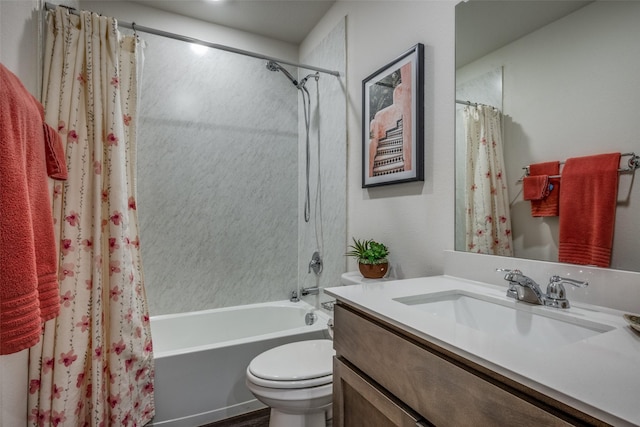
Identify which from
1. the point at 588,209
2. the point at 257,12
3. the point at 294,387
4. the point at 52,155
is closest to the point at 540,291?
the point at 588,209

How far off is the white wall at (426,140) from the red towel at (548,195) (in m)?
0.33

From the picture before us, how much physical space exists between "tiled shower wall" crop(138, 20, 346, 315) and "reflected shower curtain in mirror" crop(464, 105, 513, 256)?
3.19 ft

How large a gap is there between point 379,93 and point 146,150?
1.68 m

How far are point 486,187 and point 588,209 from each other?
1.13ft

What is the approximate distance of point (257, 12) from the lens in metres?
2.34

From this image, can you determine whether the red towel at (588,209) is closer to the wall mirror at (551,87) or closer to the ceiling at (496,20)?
the wall mirror at (551,87)

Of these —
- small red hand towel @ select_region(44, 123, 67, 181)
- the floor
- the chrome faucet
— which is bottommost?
the floor

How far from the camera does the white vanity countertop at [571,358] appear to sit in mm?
431

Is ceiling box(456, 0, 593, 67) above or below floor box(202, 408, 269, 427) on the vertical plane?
above

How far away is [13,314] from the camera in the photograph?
2.41 feet

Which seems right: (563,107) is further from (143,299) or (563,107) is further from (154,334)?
(154,334)

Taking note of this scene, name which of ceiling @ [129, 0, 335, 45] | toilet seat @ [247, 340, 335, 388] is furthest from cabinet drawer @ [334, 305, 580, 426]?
ceiling @ [129, 0, 335, 45]

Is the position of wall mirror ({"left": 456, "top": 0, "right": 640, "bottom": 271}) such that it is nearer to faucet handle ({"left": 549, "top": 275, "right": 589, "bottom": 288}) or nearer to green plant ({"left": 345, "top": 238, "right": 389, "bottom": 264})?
faucet handle ({"left": 549, "top": 275, "right": 589, "bottom": 288})

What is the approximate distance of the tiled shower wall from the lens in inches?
90.9
